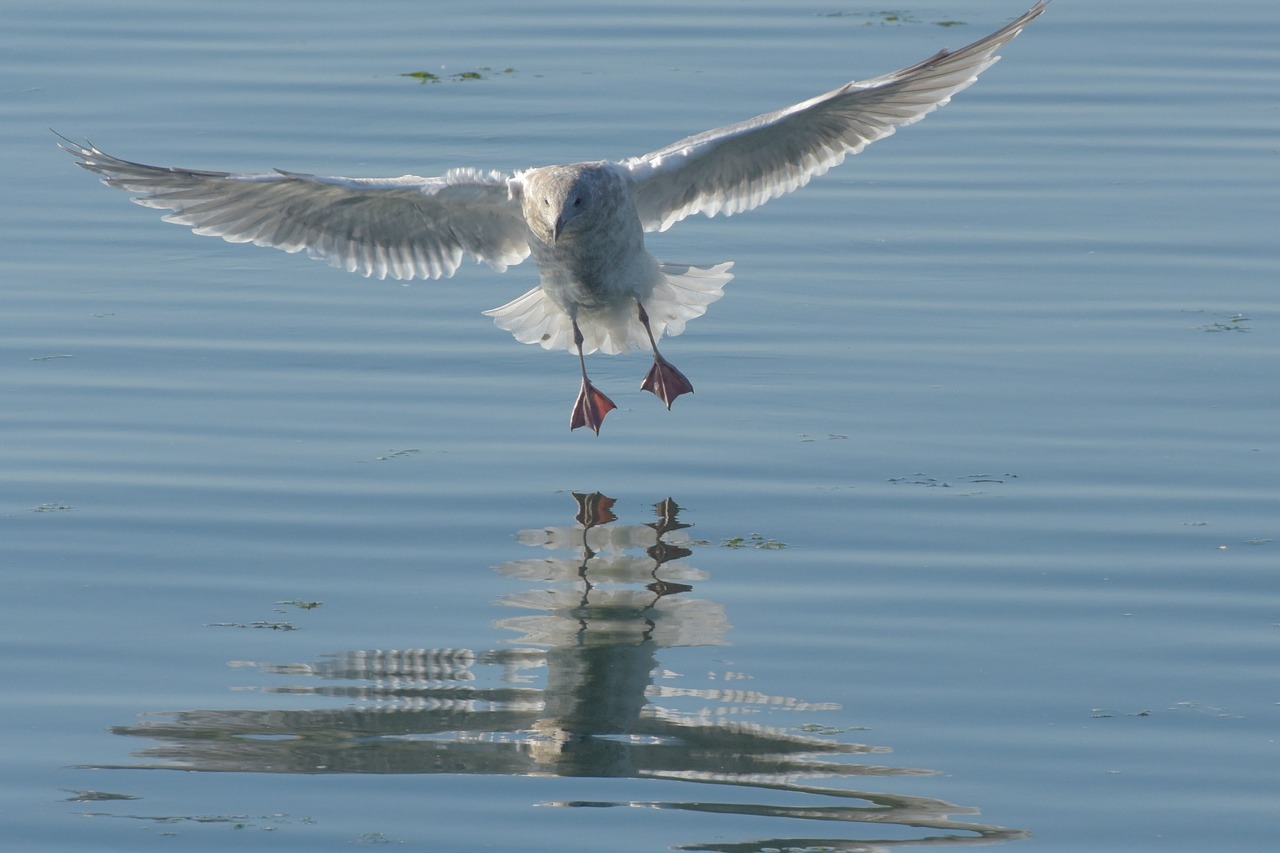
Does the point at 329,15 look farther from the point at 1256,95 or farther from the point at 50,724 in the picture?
the point at 50,724

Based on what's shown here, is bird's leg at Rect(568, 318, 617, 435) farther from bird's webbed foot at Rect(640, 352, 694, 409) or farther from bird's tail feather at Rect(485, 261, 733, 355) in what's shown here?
bird's tail feather at Rect(485, 261, 733, 355)

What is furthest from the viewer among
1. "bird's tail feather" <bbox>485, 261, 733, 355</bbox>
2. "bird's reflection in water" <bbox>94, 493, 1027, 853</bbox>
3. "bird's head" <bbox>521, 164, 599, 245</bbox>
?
"bird's tail feather" <bbox>485, 261, 733, 355</bbox>

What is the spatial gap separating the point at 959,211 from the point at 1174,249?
1.18m

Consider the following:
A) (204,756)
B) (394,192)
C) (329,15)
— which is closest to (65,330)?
(394,192)

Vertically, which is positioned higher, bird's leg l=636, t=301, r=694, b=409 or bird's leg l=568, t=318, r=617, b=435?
bird's leg l=636, t=301, r=694, b=409

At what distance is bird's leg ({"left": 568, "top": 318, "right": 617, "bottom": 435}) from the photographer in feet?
26.2

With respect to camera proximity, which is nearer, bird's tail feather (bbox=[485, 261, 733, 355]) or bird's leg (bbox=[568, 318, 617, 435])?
bird's leg (bbox=[568, 318, 617, 435])

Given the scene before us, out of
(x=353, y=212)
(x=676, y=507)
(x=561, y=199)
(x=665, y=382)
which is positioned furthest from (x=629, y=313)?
(x=676, y=507)

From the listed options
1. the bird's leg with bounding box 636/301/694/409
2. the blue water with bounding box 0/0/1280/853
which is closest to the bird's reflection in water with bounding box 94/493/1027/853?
the blue water with bounding box 0/0/1280/853

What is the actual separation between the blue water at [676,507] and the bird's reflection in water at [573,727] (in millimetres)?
17

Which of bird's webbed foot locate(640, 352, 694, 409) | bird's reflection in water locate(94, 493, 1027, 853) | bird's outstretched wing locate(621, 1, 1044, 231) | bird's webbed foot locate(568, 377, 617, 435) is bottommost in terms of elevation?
bird's reflection in water locate(94, 493, 1027, 853)

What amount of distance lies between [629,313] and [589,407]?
105 centimetres

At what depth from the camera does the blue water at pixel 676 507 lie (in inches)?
213

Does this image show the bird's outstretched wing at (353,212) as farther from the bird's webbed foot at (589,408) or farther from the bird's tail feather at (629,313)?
the bird's webbed foot at (589,408)
